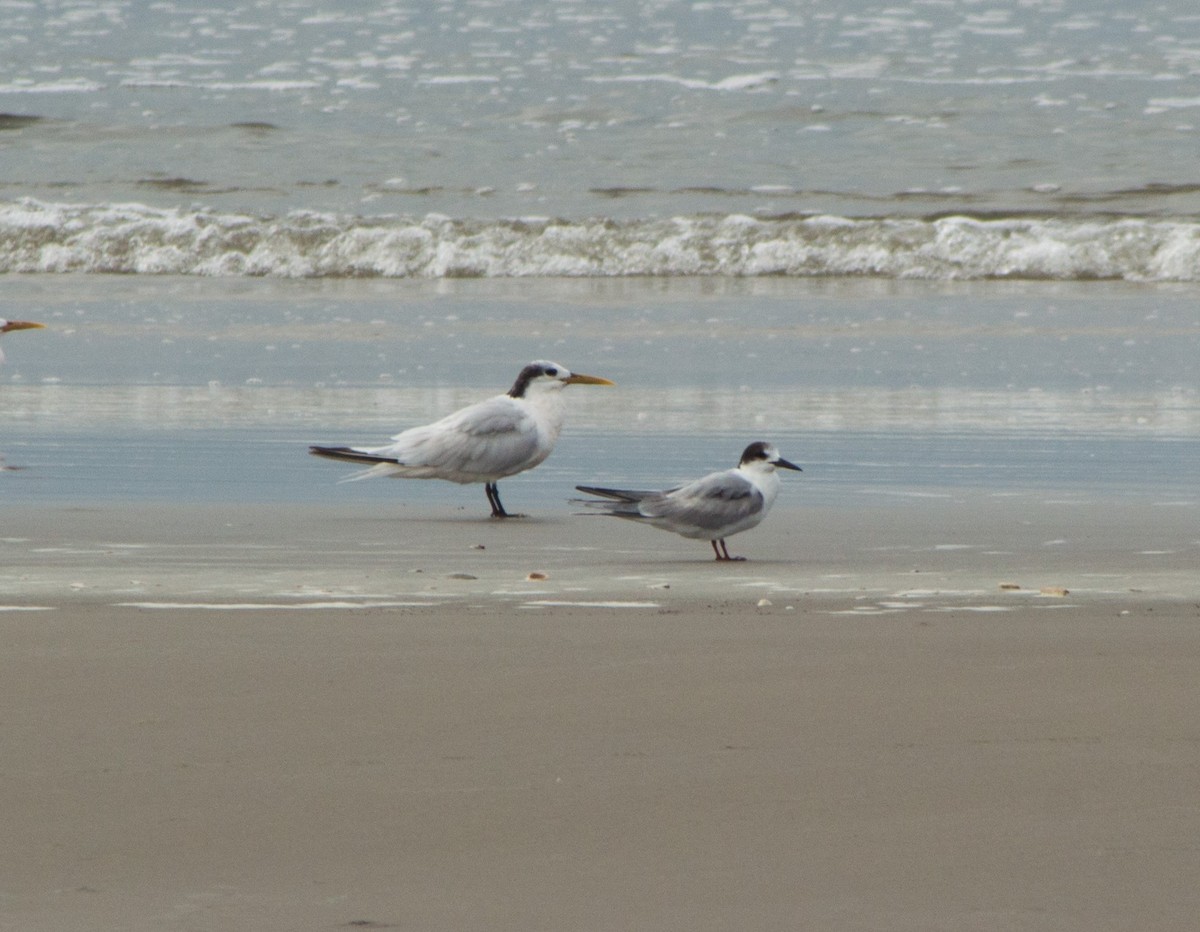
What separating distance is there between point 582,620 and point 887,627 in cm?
71

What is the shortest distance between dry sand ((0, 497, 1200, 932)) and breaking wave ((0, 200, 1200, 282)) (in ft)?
45.8

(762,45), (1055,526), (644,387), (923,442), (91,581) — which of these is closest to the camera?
(91,581)

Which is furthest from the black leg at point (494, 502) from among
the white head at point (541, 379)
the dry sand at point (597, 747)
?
the dry sand at point (597, 747)

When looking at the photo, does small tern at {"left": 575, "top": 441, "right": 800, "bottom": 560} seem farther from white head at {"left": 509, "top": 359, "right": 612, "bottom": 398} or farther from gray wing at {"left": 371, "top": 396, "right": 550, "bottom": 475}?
white head at {"left": 509, "top": 359, "right": 612, "bottom": 398}

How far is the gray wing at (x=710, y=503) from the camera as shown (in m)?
6.24

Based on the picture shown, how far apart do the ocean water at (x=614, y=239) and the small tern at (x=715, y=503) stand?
3.00 ft

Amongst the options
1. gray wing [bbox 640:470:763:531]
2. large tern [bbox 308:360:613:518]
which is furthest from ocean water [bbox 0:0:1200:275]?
gray wing [bbox 640:470:763:531]

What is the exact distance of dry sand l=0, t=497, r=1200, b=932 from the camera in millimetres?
2666

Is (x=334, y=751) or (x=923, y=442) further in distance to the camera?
(x=923, y=442)

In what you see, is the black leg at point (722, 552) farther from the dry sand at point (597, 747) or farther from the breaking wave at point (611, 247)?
the breaking wave at point (611, 247)

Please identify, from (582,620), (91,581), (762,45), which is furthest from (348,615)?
(762,45)

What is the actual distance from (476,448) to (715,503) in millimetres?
1556

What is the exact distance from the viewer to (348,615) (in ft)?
15.6

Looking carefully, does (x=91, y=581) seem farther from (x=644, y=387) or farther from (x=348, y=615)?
(x=644, y=387)
